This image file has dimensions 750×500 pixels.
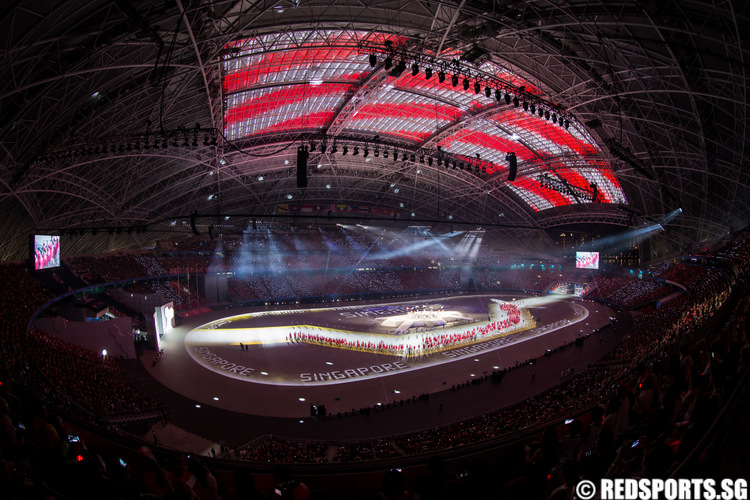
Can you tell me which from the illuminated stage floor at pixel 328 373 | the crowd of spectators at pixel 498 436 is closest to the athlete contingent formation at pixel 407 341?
the illuminated stage floor at pixel 328 373

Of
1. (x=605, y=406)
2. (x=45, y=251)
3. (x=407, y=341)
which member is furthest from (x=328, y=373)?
(x=45, y=251)

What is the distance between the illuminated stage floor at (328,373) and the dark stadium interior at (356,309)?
0.23 m

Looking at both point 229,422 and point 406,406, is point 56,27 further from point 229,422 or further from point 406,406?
point 406,406

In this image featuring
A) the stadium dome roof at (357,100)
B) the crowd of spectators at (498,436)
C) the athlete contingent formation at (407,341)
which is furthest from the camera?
the athlete contingent formation at (407,341)

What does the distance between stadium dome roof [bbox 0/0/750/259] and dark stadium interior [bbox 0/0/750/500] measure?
0.64ft

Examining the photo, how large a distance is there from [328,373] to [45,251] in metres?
22.3

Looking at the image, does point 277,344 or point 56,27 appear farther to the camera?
point 277,344

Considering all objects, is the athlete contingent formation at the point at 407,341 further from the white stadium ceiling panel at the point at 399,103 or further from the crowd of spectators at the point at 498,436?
the white stadium ceiling panel at the point at 399,103

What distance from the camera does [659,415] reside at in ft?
17.3

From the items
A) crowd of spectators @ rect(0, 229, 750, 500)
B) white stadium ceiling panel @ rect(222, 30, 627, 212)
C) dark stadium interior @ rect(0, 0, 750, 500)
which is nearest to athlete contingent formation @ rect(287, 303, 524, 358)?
dark stadium interior @ rect(0, 0, 750, 500)

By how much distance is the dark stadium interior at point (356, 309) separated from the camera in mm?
5566

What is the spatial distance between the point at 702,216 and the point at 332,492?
45.8 metres

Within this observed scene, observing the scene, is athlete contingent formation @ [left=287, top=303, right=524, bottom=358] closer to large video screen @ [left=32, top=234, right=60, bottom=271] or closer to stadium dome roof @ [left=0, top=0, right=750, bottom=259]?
stadium dome roof @ [left=0, top=0, right=750, bottom=259]

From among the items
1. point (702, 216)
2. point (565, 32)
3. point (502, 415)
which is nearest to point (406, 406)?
point (502, 415)
